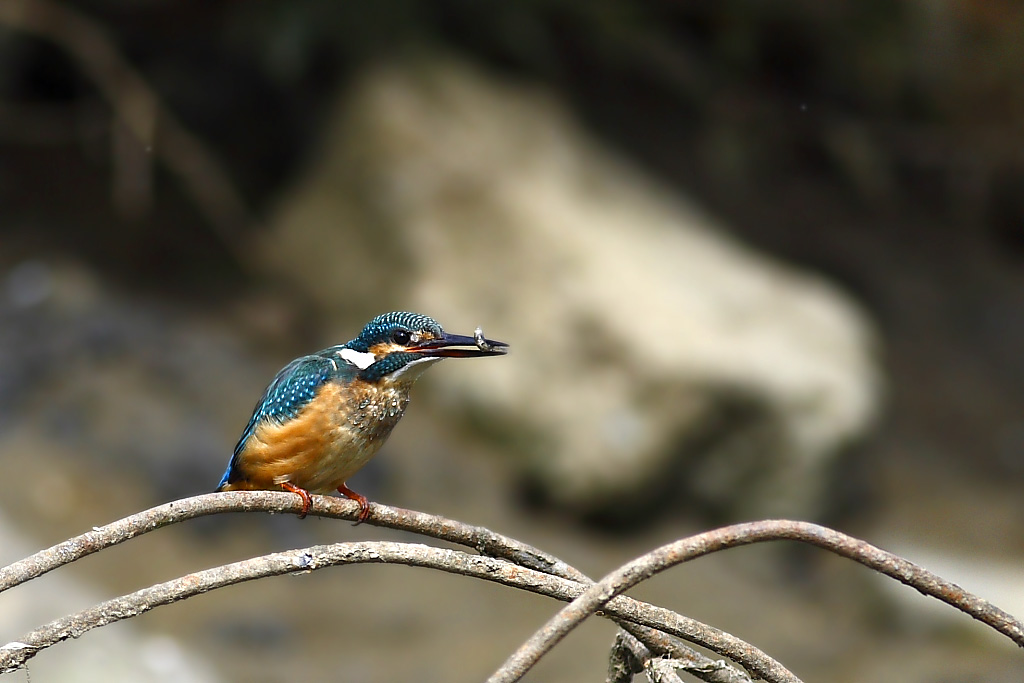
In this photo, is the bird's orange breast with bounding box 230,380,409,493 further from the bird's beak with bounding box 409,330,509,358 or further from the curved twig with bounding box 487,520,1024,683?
the curved twig with bounding box 487,520,1024,683

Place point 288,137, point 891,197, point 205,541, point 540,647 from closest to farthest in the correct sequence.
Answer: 1. point 540,647
2. point 205,541
3. point 288,137
4. point 891,197

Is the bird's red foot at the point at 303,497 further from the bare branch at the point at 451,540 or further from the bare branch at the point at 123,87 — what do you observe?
the bare branch at the point at 123,87

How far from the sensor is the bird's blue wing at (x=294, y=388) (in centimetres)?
246

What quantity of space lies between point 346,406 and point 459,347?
11.7 inches

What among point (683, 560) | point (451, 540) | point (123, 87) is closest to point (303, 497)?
point (451, 540)

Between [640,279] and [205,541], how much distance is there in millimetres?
2847

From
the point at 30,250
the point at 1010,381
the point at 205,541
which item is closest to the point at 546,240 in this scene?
the point at 205,541

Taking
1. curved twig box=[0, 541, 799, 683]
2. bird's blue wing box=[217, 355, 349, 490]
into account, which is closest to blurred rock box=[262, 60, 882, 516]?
bird's blue wing box=[217, 355, 349, 490]

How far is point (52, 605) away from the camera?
205 inches

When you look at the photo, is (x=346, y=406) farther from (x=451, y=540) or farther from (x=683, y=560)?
(x=683, y=560)

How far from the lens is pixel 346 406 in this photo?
2.39 metres

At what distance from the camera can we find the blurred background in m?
5.80

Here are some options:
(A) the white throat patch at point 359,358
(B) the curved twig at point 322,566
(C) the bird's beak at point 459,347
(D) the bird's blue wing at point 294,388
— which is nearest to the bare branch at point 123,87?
(D) the bird's blue wing at point 294,388

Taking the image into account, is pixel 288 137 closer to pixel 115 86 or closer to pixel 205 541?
pixel 115 86
